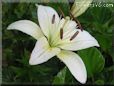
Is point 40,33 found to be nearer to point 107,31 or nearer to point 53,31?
point 53,31

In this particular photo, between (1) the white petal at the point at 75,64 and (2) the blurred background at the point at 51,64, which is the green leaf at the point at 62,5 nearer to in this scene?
(2) the blurred background at the point at 51,64

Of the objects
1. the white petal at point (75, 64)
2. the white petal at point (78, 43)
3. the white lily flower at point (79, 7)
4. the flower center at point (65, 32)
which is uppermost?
the white lily flower at point (79, 7)

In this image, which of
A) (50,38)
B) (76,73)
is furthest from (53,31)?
(76,73)

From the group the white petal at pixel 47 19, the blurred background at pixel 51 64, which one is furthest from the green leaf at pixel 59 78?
the white petal at pixel 47 19

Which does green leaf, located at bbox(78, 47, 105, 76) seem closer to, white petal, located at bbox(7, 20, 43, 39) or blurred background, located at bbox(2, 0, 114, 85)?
blurred background, located at bbox(2, 0, 114, 85)

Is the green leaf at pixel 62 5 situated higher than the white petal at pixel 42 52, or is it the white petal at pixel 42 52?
the green leaf at pixel 62 5

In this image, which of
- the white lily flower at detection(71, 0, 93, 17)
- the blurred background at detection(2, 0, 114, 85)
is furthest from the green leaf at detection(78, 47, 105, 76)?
the white lily flower at detection(71, 0, 93, 17)

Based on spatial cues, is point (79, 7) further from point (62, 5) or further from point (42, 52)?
point (42, 52)

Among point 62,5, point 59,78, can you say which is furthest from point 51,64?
point 62,5
